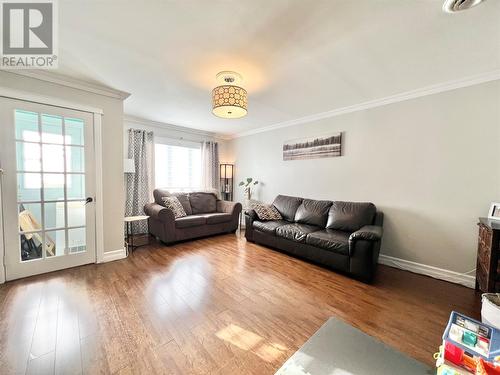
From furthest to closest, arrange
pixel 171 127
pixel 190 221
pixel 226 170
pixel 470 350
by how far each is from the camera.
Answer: pixel 226 170
pixel 171 127
pixel 190 221
pixel 470 350

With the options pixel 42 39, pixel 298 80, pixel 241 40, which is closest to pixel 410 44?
pixel 298 80

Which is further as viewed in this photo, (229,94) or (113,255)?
(113,255)

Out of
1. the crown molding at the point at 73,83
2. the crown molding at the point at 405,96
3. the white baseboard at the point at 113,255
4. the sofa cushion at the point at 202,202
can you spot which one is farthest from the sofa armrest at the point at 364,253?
the crown molding at the point at 73,83

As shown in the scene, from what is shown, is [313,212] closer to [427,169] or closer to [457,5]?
[427,169]

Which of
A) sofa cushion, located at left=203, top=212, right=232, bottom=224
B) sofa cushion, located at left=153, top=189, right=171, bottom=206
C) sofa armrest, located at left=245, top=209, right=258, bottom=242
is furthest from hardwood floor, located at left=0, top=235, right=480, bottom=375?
sofa cushion, located at left=153, top=189, right=171, bottom=206

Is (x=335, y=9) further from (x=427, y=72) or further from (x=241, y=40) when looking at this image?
(x=427, y=72)

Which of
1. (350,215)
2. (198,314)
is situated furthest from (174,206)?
(350,215)

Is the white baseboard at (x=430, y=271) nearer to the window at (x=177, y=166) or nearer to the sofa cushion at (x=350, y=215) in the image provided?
the sofa cushion at (x=350, y=215)

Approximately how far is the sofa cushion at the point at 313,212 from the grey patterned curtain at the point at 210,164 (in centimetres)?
260

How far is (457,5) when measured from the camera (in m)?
1.29

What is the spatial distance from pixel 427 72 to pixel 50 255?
4844 mm

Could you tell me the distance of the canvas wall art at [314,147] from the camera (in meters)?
3.40

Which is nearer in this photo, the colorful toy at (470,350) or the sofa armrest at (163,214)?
the colorful toy at (470,350)

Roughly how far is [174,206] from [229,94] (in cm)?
246
